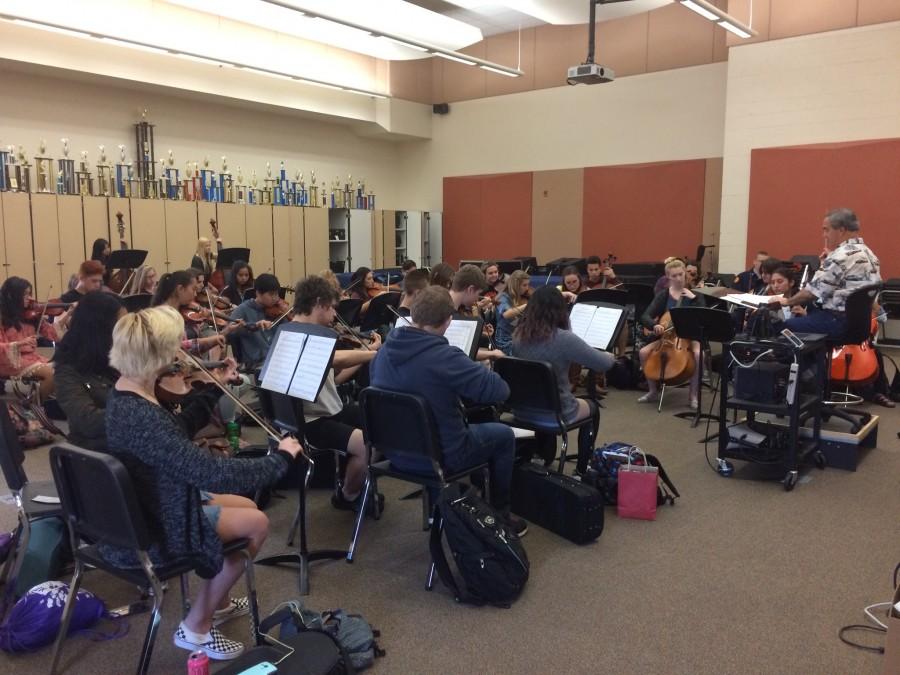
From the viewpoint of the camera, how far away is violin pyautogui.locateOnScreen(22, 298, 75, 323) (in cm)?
501

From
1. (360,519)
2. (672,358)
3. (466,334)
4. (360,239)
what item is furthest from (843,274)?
(360,239)

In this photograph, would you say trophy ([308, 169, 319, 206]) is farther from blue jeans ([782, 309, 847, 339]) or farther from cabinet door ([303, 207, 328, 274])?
blue jeans ([782, 309, 847, 339])

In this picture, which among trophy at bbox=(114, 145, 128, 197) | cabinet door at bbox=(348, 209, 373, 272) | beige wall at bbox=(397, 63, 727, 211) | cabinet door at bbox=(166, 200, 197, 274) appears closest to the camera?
trophy at bbox=(114, 145, 128, 197)

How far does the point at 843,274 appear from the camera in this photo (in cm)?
456

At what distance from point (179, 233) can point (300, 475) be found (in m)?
7.43

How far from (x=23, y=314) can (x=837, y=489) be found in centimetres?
525

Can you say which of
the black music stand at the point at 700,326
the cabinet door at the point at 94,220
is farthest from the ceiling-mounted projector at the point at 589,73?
the cabinet door at the point at 94,220

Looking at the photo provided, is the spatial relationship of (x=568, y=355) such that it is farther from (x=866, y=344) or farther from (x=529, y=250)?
(x=529, y=250)

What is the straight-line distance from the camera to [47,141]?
8.85 meters

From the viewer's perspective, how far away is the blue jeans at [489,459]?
2928 millimetres

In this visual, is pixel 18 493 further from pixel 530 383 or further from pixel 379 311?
pixel 379 311

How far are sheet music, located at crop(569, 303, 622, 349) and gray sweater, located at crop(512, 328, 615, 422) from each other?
2.00 feet

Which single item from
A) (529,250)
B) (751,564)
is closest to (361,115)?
(529,250)

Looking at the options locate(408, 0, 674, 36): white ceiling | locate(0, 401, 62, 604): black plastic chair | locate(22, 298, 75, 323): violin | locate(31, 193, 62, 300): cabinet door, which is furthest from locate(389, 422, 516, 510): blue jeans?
locate(31, 193, 62, 300): cabinet door
